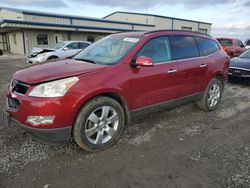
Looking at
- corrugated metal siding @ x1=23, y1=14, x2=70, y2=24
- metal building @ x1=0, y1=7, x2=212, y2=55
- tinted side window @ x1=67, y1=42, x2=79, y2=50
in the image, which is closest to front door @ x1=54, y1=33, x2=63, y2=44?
metal building @ x1=0, y1=7, x2=212, y2=55

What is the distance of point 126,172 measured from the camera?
2.98 metres

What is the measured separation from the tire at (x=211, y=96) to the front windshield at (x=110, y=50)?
2215 millimetres

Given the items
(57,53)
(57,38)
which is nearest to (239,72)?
(57,53)

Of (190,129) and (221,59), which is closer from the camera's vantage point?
(190,129)

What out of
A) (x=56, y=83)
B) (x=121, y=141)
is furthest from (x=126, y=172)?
(x=56, y=83)

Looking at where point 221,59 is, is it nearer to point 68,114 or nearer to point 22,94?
point 68,114

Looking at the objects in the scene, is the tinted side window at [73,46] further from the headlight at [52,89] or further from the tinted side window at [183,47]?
the headlight at [52,89]

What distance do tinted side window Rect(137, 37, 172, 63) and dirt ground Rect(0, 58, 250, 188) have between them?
51.0 inches

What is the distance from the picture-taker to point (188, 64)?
4.56 m

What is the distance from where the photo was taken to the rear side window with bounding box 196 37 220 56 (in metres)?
5.06

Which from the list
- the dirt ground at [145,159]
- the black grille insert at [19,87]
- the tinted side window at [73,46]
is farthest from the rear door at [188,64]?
the tinted side window at [73,46]

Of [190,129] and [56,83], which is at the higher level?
[56,83]

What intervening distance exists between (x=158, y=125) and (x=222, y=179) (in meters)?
A: 1.80

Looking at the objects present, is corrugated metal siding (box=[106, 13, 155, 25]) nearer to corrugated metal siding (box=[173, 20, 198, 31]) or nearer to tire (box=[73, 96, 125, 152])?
corrugated metal siding (box=[173, 20, 198, 31])
